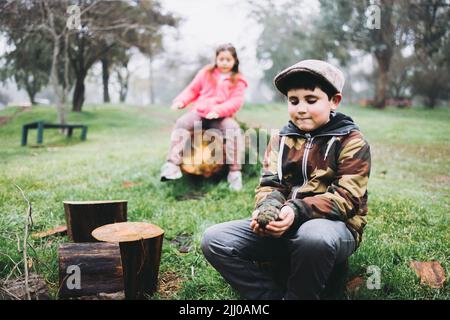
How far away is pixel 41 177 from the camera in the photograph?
459cm

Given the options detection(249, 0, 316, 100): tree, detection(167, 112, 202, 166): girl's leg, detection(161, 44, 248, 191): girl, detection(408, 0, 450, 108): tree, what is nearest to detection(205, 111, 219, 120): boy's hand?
detection(161, 44, 248, 191): girl

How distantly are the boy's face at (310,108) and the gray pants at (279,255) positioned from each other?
56 centimetres

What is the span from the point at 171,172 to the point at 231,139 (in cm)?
87

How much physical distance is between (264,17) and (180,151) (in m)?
10.2

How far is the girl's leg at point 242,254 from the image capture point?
207cm

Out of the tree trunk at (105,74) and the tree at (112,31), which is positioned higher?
the tree at (112,31)

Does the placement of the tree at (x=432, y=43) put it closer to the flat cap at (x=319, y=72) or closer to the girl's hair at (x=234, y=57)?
the girl's hair at (x=234, y=57)

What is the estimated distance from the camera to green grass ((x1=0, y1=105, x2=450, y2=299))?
2.45 metres

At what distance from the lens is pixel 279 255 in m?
2.19

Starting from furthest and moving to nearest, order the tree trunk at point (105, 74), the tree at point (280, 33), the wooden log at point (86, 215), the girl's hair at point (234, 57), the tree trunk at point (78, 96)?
the tree trunk at point (105, 74) → the tree trunk at point (78, 96) → the tree at point (280, 33) → the girl's hair at point (234, 57) → the wooden log at point (86, 215)

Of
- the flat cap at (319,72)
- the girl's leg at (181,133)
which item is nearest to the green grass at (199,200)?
the girl's leg at (181,133)
